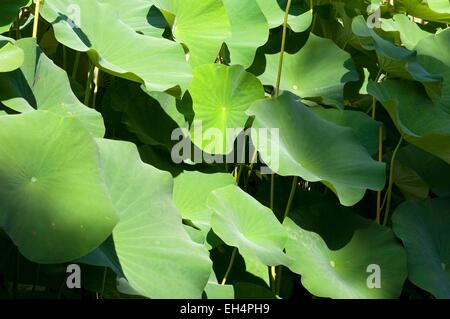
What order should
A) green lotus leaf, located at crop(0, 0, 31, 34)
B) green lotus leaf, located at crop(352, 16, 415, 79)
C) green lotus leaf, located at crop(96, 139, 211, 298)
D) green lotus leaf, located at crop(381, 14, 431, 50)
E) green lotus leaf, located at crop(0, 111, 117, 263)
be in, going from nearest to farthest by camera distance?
green lotus leaf, located at crop(0, 111, 117, 263), green lotus leaf, located at crop(96, 139, 211, 298), green lotus leaf, located at crop(0, 0, 31, 34), green lotus leaf, located at crop(352, 16, 415, 79), green lotus leaf, located at crop(381, 14, 431, 50)

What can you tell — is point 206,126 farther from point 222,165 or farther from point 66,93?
point 66,93

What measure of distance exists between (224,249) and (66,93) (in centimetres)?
42

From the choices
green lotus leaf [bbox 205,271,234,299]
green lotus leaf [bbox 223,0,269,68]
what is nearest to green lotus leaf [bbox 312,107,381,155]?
green lotus leaf [bbox 223,0,269,68]

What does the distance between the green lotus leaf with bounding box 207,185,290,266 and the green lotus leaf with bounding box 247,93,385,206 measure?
85mm

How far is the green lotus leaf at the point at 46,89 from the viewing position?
1323 mm

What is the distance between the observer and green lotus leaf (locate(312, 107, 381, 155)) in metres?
1.60

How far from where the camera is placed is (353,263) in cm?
141

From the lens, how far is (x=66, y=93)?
135cm

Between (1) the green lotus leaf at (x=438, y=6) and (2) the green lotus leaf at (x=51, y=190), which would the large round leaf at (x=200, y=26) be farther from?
(1) the green lotus leaf at (x=438, y=6)

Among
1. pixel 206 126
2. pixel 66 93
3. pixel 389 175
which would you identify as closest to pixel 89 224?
pixel 66 93

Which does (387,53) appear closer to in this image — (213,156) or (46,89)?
(213,156)

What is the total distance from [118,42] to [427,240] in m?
0.73

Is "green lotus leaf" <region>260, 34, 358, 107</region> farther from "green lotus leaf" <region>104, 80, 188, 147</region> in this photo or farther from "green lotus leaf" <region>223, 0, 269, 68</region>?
"green lotus leaf" <region>104, 80, 188, 147</region>

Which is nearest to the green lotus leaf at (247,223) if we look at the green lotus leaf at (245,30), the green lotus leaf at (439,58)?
the green lotus leaf at (245,30)
